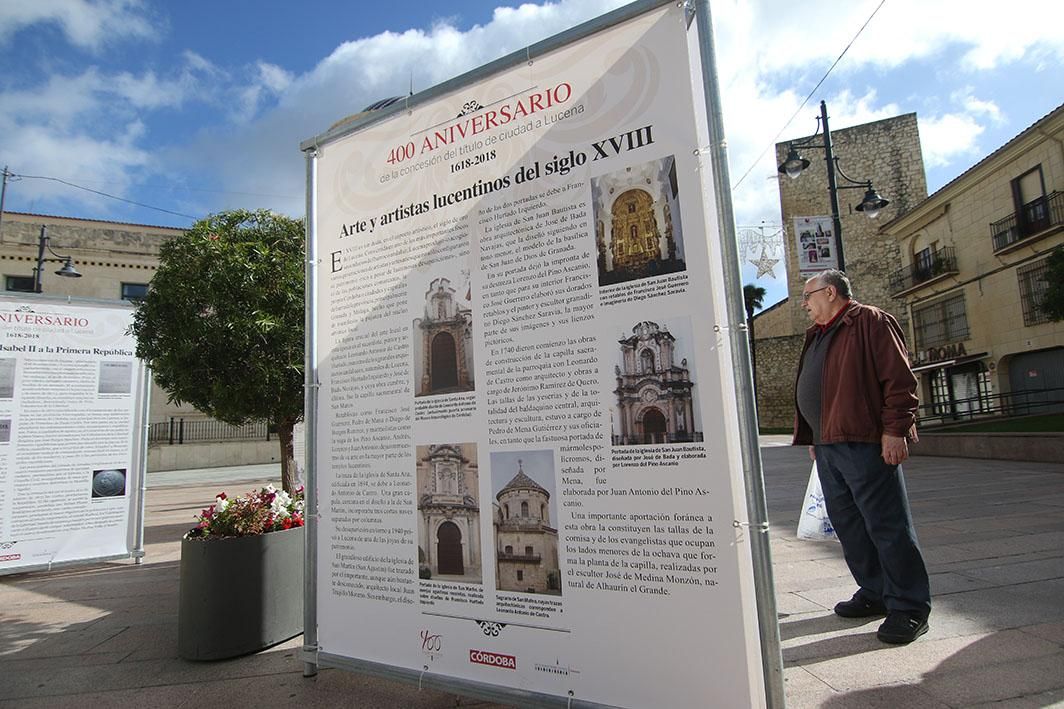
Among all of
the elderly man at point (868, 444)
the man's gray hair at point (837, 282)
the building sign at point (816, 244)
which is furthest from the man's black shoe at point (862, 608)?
the building sign at point (816, 244)

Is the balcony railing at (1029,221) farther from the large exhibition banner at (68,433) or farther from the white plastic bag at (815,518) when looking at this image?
the large exhibition banner at (68,433)

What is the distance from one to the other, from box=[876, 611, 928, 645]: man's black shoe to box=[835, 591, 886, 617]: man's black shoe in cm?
36

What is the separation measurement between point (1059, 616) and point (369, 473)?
369 centimetres

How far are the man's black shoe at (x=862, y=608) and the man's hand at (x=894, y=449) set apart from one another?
3.23 feet

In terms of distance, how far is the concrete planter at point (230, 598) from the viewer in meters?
3.56

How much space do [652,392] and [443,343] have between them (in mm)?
1016

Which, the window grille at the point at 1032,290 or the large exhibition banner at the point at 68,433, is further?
the window grille at the point at 1032,290

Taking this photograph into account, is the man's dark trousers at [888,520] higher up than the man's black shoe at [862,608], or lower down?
higher up

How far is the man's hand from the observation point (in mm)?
3059

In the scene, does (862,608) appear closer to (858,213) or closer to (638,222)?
(638,222)

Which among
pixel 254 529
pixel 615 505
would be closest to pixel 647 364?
pixel 615 505

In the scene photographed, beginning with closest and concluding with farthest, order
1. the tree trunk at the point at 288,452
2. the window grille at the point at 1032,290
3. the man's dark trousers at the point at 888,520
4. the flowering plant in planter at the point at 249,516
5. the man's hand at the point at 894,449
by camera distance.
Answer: the man's hand at the point at 894,449
the man's dark trousers at the point at 888,520
the flowering plant in planter at the point at 249,516
the tree trunk at the point at 288,452
the window grille at the point at 1032,290

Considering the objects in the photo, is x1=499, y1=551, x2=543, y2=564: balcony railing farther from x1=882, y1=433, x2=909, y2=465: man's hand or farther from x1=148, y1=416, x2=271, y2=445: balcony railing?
x1=148, y1=416, x2=271, y2=445: balcony railing

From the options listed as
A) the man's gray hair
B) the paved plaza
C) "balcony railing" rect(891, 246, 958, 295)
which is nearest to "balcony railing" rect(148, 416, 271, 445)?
the paved plaza
